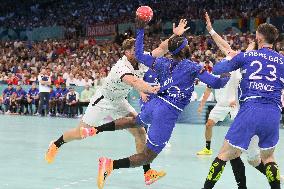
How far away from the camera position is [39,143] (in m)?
15.1

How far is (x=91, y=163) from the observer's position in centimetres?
1172

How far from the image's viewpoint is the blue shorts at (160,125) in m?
8.30

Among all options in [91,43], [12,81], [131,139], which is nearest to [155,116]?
[131,139]

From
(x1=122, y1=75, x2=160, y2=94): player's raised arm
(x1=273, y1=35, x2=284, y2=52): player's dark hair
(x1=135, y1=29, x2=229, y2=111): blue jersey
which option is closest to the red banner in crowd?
(x1=273, y1=35, x2=284, y2=52): player's dark hair

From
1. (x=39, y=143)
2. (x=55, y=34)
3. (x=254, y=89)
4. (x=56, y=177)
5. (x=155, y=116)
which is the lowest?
(x=55, y=34)

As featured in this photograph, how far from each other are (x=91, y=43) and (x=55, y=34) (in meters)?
6.06

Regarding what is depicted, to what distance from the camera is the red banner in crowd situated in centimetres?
3700

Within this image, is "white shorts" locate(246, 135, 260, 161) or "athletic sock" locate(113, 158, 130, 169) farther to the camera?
"athletic sock" locate(113, 158, 130, 169)

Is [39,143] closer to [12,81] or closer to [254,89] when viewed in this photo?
[254,89]

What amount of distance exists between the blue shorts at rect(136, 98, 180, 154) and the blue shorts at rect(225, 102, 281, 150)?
4.16 feet

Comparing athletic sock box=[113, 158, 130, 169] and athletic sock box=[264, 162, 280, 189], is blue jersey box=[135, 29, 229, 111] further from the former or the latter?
athletic sock box=[264, 162, 280, 189]

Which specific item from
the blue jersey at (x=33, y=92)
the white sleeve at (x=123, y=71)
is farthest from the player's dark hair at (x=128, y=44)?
the blue jersey at (x=33, y=92)

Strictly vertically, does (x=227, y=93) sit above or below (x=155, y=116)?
below

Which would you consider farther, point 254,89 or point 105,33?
point 105,33
